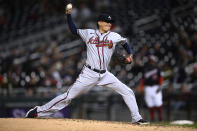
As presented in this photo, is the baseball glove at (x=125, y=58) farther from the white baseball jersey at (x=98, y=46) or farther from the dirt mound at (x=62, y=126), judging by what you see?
the dirt mound at (x=62, y=126)

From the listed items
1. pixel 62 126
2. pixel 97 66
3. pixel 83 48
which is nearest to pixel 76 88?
pixel 97 66

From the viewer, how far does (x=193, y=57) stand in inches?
584

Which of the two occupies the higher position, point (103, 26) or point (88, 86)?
point (103, 26)

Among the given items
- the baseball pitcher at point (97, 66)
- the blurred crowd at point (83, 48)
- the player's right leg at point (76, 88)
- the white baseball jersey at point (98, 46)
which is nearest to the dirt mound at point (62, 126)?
the player's right leg at point (76, 88)

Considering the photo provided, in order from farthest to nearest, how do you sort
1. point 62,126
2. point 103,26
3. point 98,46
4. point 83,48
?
point 83,48 < point 103,26 < point 98,46 < point 62,126

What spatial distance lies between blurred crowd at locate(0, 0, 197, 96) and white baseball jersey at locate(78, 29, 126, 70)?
216 inches

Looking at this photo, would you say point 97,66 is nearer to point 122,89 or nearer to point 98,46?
point 98,46

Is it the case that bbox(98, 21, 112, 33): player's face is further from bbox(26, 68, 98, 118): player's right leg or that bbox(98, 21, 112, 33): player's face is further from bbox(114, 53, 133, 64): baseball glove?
bbox(26, 68, 98, 118): player's right leg

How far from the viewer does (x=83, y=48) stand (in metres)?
15.9

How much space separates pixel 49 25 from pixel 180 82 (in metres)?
7.83

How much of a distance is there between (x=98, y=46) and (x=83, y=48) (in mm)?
8558

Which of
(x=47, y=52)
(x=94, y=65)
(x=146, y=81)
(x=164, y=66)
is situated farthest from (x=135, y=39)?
(x=94, y=65)

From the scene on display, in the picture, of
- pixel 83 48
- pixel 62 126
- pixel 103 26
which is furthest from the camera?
pixel 83 48

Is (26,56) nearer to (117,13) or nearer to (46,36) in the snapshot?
(46,36)
